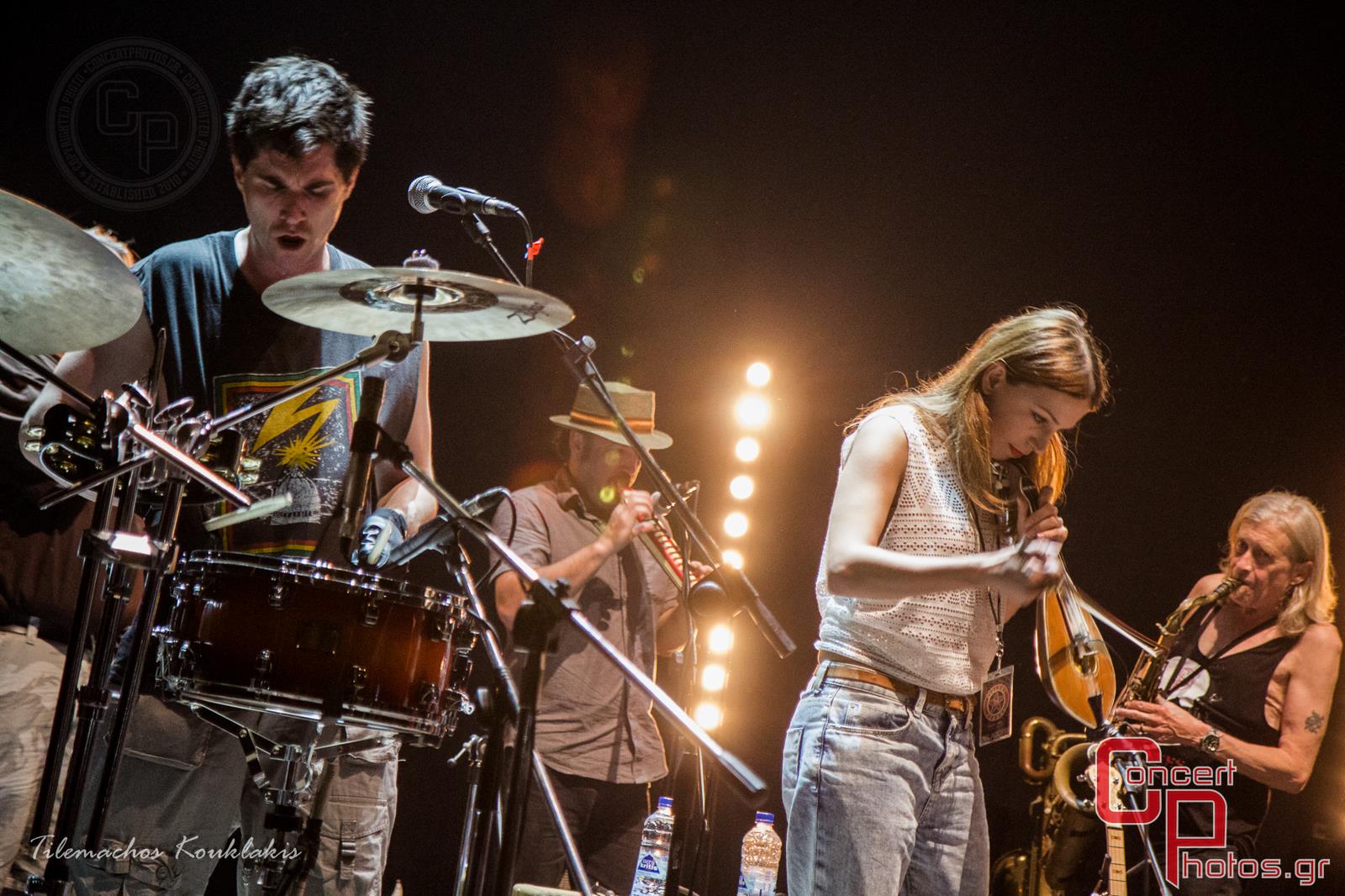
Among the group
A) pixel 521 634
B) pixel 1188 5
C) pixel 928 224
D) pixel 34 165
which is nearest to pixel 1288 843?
pixel 928 224

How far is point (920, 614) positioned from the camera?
219cm

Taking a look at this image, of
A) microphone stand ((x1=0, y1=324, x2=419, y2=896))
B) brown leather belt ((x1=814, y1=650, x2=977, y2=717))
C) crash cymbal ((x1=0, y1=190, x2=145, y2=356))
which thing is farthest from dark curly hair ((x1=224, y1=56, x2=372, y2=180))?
brown leather belt ((x1=814, y1=650, x2=977, y2=717))

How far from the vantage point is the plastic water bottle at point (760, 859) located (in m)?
5.06

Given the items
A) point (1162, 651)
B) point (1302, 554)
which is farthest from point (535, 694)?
point (1302, 554)

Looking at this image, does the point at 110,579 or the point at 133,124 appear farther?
the point at 133,124

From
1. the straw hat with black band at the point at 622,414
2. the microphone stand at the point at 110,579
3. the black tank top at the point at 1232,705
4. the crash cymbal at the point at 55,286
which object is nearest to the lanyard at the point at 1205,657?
the black tank top at the point at 1232,705

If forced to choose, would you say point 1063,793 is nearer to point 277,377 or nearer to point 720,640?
point 720,640

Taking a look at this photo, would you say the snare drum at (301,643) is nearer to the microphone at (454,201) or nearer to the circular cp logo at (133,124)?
the microphone at (454,201)

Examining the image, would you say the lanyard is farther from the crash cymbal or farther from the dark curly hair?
the crash cymbal

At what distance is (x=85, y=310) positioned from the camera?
2279 mm

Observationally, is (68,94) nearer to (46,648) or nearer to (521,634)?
(46,648)

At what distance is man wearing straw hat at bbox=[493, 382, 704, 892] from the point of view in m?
4.02

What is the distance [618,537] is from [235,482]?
1.75 meters

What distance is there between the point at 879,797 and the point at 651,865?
2.56 metres
